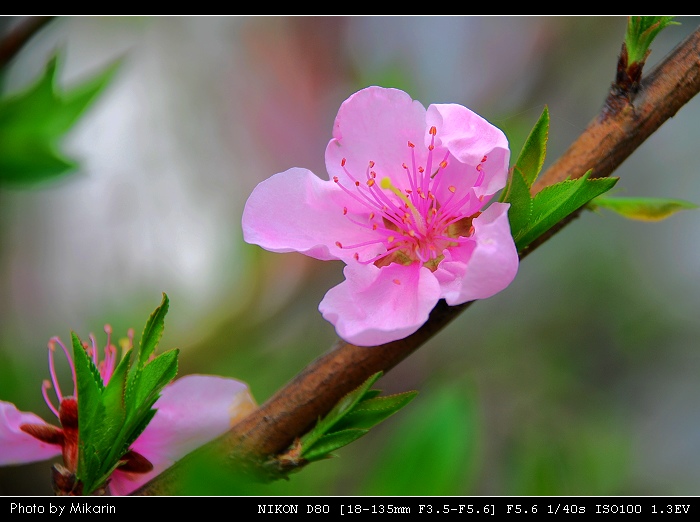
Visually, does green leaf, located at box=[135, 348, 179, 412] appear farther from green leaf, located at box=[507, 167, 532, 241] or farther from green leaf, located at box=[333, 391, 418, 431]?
green leaf, located at box=[507, 167, 532, 241]

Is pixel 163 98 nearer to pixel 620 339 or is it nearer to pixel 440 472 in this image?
pixel 620 339

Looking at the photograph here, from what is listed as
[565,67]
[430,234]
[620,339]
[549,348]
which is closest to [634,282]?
[620,339]

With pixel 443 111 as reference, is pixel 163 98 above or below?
above

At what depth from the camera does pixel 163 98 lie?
1582mm

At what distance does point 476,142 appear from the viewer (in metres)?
0.45

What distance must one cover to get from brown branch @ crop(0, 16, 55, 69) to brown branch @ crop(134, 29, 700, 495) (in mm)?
474

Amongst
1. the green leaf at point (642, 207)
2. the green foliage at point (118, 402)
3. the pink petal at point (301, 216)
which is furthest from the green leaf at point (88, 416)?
the green leaf at point (642, 207)

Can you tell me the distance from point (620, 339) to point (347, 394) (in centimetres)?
117

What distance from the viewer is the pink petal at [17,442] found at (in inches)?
20.1

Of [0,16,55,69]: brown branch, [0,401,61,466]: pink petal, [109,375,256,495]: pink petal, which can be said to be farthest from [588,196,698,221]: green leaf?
[0,16,55,69]: brown branch
